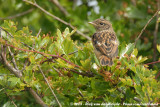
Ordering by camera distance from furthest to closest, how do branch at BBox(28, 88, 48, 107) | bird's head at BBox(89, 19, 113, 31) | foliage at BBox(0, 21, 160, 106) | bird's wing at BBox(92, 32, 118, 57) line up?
1. bird's head at BBox(89, 19, 113, 31)
2. bird's wing at BBox(92, 32, 118, 57)
3. branch at BBox(28, 88, 48, 107)
4. foliage at BBox(0, 21, 160, 106)

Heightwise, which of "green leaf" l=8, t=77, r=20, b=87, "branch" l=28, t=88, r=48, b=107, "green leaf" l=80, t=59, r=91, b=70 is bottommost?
"branch" l=28, t=88, r=48, b=107

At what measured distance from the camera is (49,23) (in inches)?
271

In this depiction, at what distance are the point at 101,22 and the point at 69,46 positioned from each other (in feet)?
8.03

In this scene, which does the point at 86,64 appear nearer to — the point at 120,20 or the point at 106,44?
the point at 106,44

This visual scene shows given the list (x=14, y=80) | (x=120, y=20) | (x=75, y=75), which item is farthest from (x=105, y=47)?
(x=120, y=20)

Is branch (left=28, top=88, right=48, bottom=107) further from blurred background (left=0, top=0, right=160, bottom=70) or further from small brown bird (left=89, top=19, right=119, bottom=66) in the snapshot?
blurred background (left=0, top=0, right=160, bottom=70)

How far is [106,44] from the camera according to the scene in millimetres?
4402

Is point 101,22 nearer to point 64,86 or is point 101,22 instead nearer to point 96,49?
point 96,49

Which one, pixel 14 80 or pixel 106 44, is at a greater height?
pixel 106 44

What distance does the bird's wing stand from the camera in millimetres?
4093

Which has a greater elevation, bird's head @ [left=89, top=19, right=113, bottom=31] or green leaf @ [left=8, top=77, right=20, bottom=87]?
bird's head @ [left=89, top=19, right=113, bottom=31]

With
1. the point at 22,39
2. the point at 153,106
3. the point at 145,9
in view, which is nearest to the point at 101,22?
the point at 145,9

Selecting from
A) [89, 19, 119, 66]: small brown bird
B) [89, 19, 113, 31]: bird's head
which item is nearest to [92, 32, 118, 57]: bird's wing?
[89, 19, 119, 66]: small brown bird

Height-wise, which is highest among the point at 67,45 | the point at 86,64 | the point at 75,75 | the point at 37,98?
the point at 67,45
